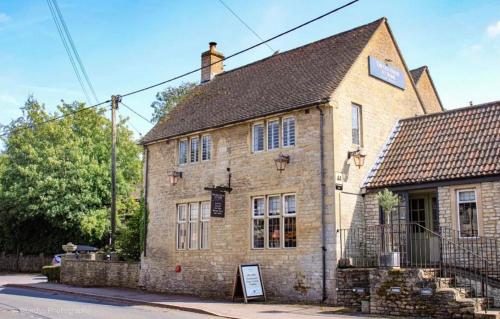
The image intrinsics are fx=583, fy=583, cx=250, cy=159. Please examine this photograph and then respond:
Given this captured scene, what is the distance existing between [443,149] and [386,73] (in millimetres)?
4385

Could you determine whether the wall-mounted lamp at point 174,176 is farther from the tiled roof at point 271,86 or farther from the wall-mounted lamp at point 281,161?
the wall-mounted lamp at point 281,161

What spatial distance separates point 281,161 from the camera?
19.2m

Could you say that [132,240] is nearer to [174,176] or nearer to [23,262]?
[174,176]

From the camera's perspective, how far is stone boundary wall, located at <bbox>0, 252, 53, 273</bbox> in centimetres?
3872

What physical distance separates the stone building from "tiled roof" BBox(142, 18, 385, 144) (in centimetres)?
7

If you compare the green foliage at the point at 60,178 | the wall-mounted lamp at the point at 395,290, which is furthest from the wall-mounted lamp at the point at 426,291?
the green foliage at the point at 60,178

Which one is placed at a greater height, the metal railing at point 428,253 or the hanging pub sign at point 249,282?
the metal railing at point 428,253

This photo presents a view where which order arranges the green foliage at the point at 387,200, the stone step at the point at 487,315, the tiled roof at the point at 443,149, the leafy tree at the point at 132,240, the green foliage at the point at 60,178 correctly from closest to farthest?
the stone step at the point at 487,315, the green foliage at the point at 387,200, the tiled roof at the point at 443,149, the leafy tree at the point at 132,240, the green foliage at the point at 60,178

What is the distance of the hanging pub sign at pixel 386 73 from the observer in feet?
68.7

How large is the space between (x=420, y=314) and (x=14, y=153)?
1182 inches

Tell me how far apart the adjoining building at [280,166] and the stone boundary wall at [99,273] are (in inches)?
41.9

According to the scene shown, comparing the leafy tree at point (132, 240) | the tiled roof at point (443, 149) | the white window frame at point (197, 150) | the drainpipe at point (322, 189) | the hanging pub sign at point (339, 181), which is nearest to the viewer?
the tiled roof at point (443, 149)

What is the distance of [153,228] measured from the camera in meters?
24.3

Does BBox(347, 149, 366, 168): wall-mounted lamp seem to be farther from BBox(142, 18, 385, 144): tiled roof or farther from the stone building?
BBox(142, 18, 385, 144): tiled roof
